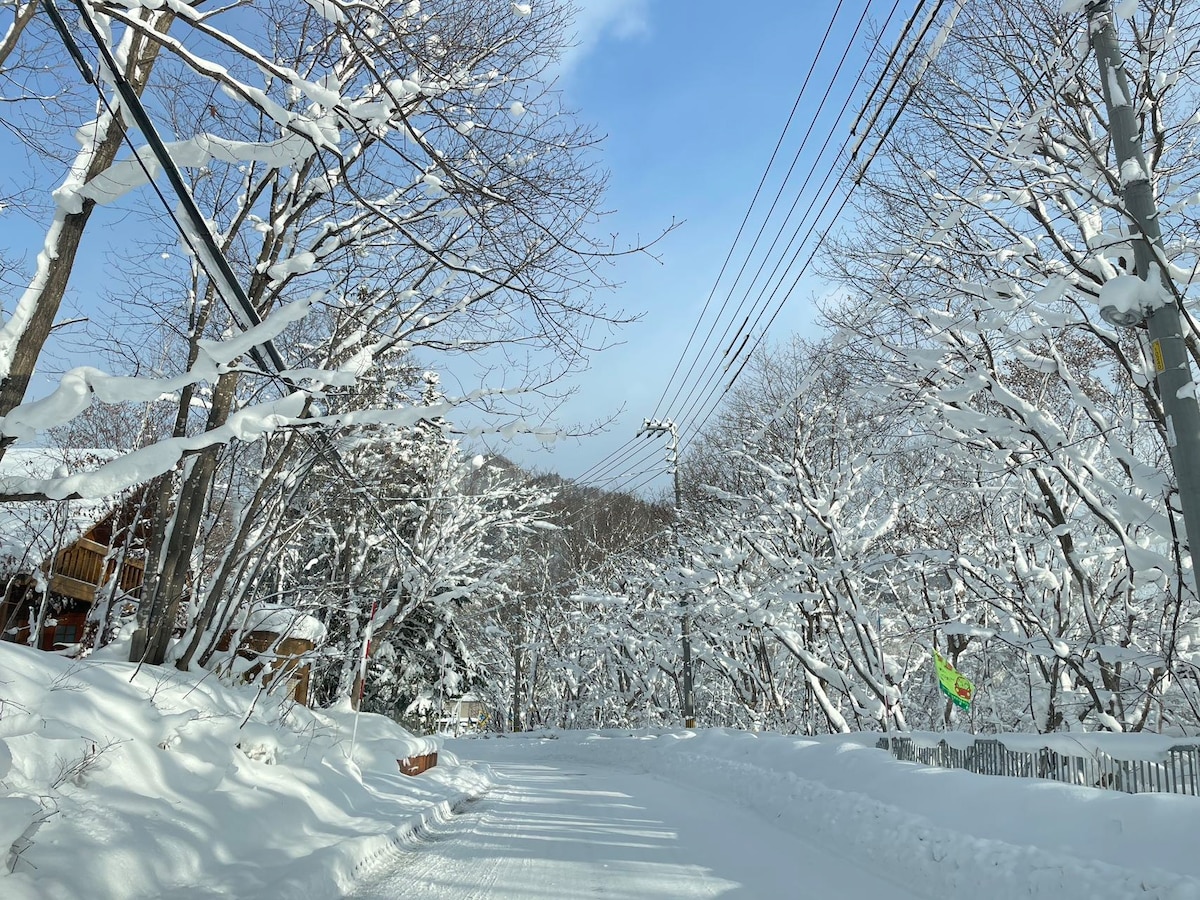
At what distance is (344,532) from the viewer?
71.1 feet

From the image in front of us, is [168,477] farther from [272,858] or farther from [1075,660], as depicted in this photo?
[1075,660]

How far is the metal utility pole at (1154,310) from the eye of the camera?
16.6 ft

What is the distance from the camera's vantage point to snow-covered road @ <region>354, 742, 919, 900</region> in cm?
601

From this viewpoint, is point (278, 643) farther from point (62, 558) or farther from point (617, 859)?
point (62, 558)

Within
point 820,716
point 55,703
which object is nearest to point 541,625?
point 820,716

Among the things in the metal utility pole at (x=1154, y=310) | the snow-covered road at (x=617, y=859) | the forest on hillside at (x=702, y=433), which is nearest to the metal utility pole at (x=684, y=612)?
the forest on hillside at (x=702, y=433)

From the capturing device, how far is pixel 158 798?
5461mm

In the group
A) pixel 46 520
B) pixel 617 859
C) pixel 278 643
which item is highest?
pixel 46 520

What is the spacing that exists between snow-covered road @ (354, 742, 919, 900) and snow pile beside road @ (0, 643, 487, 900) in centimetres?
58

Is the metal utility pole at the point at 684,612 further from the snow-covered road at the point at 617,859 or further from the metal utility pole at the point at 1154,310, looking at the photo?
the metal utility pole at the point at 1154,310

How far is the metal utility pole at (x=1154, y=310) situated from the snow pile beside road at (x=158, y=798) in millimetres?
6220

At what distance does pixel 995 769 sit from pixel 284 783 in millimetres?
6973

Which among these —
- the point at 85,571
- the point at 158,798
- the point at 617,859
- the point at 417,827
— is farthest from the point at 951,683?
the point at 85,571

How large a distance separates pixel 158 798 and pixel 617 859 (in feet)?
12.7
